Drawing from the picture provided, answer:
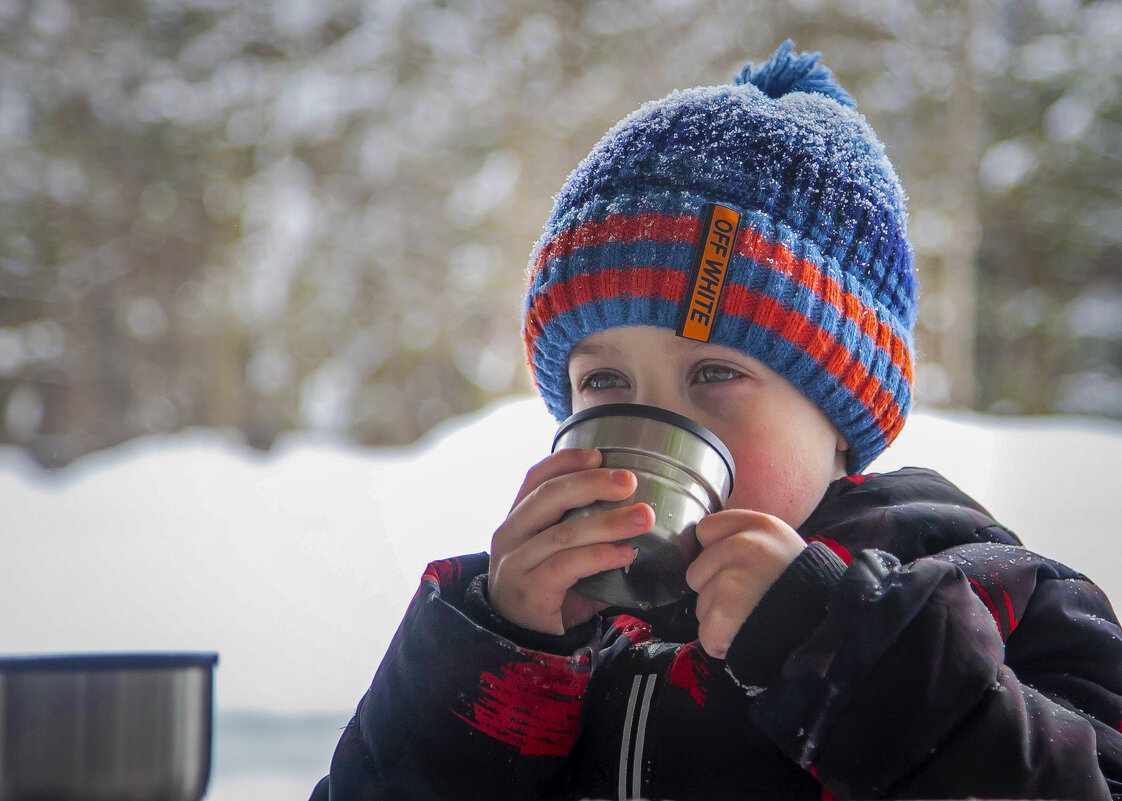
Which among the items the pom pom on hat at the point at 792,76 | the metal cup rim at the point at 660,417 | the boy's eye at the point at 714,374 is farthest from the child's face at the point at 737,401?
the pom pom on hat at the point at 792,76

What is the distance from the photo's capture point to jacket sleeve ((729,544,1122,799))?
20.7 inches

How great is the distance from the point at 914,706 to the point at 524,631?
0.28 m

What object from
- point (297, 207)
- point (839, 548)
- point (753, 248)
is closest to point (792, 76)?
point (753, 248)

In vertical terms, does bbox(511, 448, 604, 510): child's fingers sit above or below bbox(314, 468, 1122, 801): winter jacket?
above

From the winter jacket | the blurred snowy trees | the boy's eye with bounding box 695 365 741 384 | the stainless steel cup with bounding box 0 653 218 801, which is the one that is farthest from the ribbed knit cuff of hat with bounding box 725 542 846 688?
the blurred snowy trees

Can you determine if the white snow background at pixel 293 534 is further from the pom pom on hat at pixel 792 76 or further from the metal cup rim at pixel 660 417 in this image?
the metal cup rim at pixel 660 417

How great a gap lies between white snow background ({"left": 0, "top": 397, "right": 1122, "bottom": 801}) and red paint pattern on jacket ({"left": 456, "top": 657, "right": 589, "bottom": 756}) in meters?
0.88

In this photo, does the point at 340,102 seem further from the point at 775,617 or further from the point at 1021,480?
the point at 775,617

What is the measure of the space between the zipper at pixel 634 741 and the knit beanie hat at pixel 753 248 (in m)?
0.29

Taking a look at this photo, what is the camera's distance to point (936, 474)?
0.84 m

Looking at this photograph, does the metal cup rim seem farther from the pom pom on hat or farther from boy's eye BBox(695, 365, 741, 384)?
the pom pom on hat

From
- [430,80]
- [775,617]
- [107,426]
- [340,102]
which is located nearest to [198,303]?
[107,426]

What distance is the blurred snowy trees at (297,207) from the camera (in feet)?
6.75

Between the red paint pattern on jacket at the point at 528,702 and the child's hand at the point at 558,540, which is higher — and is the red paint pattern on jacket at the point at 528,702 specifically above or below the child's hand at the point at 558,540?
below
